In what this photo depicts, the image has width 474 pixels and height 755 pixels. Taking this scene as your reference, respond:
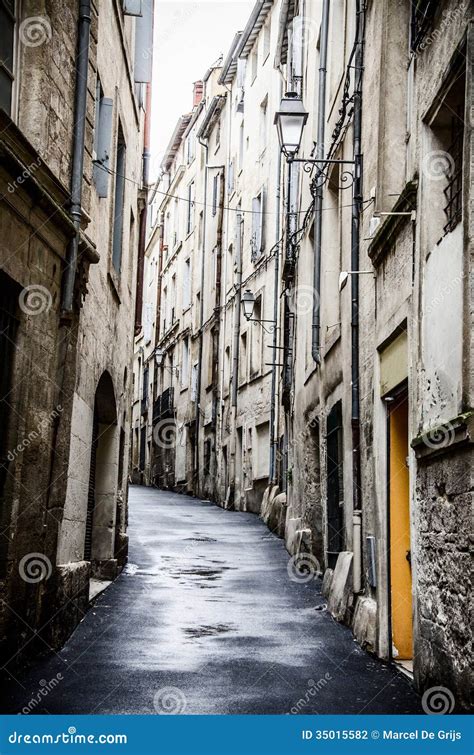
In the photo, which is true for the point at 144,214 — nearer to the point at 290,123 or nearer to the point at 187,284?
the point at 290,123

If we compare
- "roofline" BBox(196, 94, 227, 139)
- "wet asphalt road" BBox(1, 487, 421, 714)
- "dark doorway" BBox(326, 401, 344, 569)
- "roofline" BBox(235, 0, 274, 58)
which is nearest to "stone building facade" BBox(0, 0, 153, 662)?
"wet asphalt road" BBox(1, 487, 421, 714)

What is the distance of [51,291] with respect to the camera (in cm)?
807

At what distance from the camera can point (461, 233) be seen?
5.92 m

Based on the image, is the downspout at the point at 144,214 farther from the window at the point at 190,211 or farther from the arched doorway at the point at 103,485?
the window at the point at 190,211

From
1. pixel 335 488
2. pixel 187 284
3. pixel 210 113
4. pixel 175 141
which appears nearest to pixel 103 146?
pixel 335 488

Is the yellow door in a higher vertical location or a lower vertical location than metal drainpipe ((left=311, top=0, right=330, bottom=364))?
lower

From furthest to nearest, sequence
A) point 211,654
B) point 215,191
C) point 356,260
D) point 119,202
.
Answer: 1. point 215,191
2. point 119,202
3. point 356,260
4. point 211,654

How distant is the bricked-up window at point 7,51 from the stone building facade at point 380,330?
3.10m

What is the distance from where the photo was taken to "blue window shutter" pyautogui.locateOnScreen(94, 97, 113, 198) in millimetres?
10250

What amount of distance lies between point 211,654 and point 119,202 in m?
7.09

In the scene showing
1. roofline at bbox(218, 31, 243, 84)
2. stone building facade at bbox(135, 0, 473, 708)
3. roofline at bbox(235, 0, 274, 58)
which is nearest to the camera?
stone building facade at bbox(135, 0, 473, 708)

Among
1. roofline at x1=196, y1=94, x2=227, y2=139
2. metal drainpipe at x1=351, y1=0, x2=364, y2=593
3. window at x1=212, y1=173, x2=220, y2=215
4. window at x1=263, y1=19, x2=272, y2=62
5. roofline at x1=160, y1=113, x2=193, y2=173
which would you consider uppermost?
roofline at x1=160, y1=113, x2=193, y2=173

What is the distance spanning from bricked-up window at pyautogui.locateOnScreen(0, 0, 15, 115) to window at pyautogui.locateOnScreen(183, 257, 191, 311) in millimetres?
26775

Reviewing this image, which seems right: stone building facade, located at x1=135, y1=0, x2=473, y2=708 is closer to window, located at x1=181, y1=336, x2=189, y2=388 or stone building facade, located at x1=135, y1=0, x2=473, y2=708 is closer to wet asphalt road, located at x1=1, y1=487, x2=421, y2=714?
wet asphalt road, located at x1=1, y1=487, x2=421, y2=714
